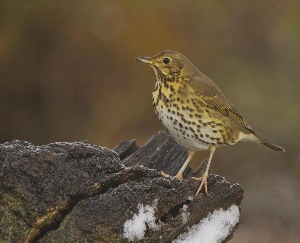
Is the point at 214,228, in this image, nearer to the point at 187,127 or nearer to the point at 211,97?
the point at 187,127

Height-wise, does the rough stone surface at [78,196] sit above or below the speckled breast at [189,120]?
below

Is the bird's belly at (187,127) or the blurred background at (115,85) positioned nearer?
the bird's belly at (187,127)

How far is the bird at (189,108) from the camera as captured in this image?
4.03 meters

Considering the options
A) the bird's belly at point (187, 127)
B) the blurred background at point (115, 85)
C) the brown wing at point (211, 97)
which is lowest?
the blurred background at point (115, 85)

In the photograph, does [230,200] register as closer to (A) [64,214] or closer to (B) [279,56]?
(A) [64,214]

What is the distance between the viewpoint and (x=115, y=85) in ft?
22.3

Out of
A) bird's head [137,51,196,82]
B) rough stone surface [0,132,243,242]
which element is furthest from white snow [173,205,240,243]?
bird's head [137,51,196,82]

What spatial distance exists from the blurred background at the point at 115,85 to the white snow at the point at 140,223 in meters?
3.31

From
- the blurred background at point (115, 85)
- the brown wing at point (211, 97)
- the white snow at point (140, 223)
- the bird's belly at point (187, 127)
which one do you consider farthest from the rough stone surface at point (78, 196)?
the blurred background at point (115, 85)

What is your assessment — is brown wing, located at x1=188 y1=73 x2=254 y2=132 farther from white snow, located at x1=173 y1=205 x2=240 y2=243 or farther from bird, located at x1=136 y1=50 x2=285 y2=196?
white snow, located at x1=173 y1=205 x2=240 y2=243

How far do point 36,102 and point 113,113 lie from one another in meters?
0.64

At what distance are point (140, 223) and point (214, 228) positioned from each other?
18.4 inches

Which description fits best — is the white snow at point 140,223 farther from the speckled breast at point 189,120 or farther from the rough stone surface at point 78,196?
the speckled breast at point 189,120

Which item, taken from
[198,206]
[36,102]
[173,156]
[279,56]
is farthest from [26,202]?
[279,56]
